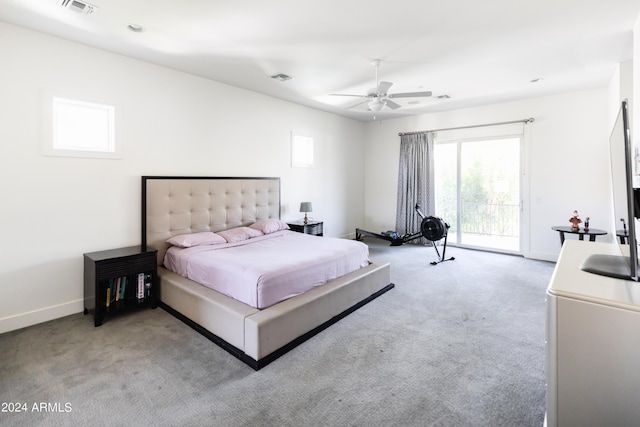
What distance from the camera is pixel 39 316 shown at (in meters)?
3.13

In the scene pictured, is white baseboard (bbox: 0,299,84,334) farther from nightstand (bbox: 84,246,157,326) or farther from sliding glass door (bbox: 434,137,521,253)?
sliding glass door (bbox: 434,137,521,253)

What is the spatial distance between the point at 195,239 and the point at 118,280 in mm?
898

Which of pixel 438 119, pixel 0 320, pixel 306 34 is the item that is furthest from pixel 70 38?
pixel 438 119

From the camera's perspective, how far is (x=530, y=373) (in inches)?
89.9

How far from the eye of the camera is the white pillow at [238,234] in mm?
4195

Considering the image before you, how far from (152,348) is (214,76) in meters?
3.49

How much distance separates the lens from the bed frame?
2.49m

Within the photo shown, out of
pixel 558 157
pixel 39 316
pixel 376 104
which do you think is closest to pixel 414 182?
pixel 558 157

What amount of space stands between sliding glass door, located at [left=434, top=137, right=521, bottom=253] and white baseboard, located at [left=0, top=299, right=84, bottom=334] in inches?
249

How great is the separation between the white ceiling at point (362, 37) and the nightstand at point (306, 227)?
7.53 ft

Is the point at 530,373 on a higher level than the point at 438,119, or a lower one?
lower

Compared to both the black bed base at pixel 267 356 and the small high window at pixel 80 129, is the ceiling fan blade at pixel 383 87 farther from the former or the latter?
the small high window at pixel 80 129

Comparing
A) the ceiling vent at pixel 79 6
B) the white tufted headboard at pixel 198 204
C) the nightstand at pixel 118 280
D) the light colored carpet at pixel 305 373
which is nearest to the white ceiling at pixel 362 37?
the ceiling vent at pixel 79 6

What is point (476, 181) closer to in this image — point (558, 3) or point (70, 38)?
point (558, 3)
